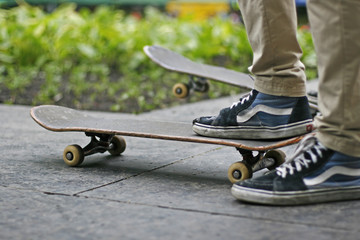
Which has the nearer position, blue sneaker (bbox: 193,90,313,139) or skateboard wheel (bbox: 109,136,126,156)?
blue sneaker (bbox: 193,90,313,139)

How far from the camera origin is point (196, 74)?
4164mm

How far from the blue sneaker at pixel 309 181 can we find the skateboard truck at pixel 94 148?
943 millimetres

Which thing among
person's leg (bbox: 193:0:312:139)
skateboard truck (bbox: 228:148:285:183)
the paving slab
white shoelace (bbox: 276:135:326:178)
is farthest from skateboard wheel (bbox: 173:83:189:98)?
white shoelace (bbox: 276:135:326:178)

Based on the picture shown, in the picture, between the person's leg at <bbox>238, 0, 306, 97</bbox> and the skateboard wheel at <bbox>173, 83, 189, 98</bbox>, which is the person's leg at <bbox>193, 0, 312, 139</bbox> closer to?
the person's leg at <bbox>238, 0, 306, 97</bbox>

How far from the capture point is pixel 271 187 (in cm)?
216

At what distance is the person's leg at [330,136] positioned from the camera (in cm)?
206

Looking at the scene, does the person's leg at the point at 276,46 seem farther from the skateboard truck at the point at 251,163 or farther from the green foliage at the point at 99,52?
the green foliage at the point at 99,52

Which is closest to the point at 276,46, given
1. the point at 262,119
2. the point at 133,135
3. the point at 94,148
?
the point at 262,119

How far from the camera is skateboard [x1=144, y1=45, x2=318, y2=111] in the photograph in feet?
13.5

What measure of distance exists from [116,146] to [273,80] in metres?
1.01

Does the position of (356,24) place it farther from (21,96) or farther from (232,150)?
(21,96)

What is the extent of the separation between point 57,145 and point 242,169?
4.59 ft

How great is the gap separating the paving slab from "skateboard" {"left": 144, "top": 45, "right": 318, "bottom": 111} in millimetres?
858

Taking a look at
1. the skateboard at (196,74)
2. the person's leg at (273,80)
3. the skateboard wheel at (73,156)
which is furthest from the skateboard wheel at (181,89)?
the person's leg at (273,80)
